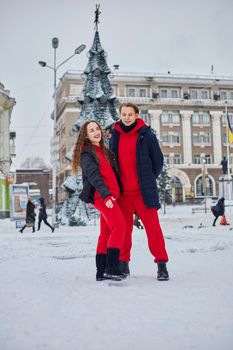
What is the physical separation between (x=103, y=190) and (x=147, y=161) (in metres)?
0.61

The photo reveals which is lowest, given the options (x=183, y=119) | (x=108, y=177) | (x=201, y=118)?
(x=108, y=177)

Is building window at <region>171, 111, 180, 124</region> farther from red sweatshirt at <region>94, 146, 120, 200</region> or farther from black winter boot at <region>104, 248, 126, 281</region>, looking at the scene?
black winter boot at <region>104, 248, 126, 281</region>

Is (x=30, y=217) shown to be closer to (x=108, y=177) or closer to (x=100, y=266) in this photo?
(x=100, y=266)

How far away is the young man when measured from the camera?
4.31 meters

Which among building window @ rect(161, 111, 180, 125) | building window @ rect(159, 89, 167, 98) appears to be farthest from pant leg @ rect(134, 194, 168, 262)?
building window @ rect(159, 89, 167, 98)

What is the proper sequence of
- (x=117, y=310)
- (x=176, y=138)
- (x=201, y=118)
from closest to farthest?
(x=117, y=310) → (x=176, y=138) → (x=201, y=118)

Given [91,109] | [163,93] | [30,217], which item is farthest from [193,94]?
[30,217]

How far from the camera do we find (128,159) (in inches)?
176

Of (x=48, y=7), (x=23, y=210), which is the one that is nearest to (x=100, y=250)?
(x=48, y=7)

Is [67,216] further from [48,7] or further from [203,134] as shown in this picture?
[203,134]

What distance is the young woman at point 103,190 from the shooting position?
162 inches

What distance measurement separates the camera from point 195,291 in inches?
137

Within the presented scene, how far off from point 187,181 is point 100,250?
5463 centimetres

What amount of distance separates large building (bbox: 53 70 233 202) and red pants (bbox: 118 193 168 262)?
2048 inches
